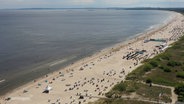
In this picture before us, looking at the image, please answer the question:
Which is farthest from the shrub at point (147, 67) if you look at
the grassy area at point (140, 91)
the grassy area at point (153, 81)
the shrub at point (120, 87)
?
the shrub at point (120, 87)

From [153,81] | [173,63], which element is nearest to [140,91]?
[153,81]

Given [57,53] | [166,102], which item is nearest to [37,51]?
[57,53]

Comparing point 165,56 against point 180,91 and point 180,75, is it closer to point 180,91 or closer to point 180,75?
point 180,75

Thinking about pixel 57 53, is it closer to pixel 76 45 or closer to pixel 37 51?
pixel 37 51

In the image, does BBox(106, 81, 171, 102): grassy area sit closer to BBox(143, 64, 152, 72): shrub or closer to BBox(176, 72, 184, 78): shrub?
BBox(176, 72, 184, 78): shrub

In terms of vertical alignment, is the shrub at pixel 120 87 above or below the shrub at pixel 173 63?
below

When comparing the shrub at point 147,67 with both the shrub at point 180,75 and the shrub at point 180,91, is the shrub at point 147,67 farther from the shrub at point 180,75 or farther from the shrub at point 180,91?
the shrub at point 180,91

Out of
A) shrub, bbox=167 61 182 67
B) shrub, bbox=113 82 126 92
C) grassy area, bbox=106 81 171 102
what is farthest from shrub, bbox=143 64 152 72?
shrub, bbox=113 82 126 92

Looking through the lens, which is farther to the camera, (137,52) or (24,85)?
(137,52)
